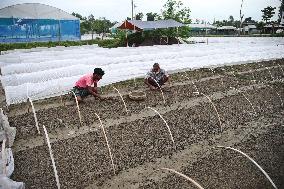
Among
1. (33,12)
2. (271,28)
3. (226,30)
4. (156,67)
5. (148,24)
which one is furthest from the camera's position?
(226,30)

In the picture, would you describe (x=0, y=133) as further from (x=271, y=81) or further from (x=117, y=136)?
(x=271, y=81)

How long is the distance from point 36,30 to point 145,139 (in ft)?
91.6

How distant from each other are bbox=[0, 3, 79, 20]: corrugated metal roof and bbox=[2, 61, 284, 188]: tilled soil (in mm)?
25783

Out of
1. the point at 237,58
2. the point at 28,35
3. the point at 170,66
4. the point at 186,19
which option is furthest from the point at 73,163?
the point at 186,19

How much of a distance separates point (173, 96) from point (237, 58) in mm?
Result: 7847

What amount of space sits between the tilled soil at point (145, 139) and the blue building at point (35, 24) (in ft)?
80.8

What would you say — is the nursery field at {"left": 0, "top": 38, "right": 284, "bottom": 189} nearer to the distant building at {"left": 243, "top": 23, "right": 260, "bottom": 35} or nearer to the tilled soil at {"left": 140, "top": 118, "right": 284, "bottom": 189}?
the tilled soil at {"left": 140, "top": 118, "right": 284, "bottom": 189}

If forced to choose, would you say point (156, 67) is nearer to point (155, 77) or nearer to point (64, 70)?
point (155, 77)

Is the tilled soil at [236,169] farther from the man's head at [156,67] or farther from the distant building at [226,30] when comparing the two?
the distant building at [226,30]

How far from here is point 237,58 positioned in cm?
1426

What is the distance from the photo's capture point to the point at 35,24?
2900 centimetres

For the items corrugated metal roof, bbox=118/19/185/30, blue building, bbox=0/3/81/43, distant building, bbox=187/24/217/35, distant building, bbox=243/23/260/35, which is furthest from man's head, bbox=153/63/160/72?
distant building, bbox=187/24/217/35

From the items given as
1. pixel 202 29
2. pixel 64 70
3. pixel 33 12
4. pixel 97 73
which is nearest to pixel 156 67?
pixel 97 73

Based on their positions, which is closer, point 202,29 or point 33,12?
point 33,12
